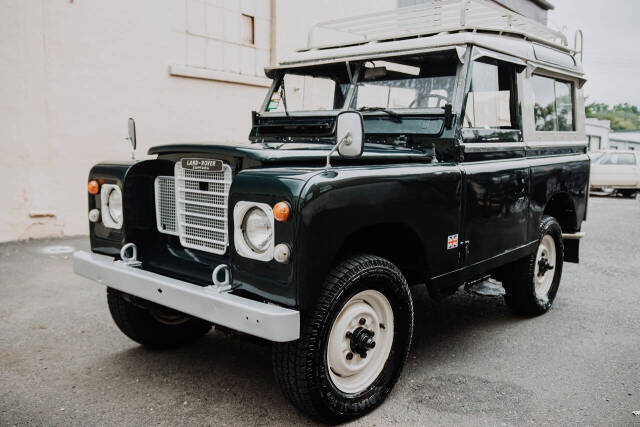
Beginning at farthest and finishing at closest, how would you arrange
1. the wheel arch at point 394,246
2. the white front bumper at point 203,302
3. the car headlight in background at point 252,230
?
the wheel arch at point 394,246 → the car headlight in background at point 252,230 → the white front bumper at point 203,302

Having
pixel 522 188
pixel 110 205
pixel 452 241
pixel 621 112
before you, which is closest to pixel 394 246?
pixel 452 241

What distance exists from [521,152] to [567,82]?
1.37m

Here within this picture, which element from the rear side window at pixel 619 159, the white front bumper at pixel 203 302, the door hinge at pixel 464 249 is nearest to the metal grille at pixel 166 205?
the white front bumper at pixel 203 302

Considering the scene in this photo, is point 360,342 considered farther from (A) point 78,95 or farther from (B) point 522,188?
(A) point 78,95

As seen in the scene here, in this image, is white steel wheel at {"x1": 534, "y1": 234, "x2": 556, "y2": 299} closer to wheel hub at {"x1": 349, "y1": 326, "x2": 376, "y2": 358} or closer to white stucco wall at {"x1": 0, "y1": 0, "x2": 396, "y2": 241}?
wheel hub at {"x1": 349, "y1": 326, "x2": 376, "y2": 358}

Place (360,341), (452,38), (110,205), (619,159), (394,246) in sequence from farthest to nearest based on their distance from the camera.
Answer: (619,159)
(452,38)
(110,205)
(394,246)
(360,341)

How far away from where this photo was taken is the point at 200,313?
265 cm

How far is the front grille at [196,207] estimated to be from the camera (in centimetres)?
306

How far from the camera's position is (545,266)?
193 inches

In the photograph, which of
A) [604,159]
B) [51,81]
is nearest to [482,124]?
[51,81]

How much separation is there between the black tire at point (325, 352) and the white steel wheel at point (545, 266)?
233 centimetres

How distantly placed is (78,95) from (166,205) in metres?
5.01

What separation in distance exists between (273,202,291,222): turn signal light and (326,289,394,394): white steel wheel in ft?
2.07

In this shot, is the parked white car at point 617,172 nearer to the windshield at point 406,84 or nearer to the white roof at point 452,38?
the white roof at point 452,38
